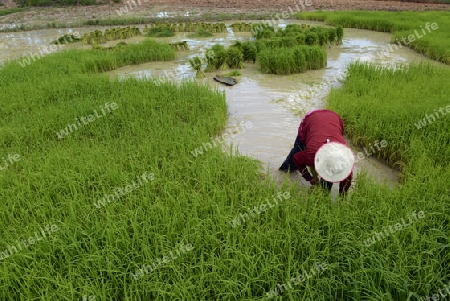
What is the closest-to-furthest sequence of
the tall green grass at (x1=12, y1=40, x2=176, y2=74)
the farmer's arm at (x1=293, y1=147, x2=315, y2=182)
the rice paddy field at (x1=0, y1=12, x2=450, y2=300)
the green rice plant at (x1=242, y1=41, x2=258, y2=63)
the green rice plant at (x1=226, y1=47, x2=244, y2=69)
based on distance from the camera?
the rice paddy field at (x1=0, y1=12, x2=450, y2=300) → the farmer's arm at (x1=293, y1=147, x2=315, y2=182) → the tall green grass at (x1=12, y1=40, x2=176, y2=74) → the green rice plant at (x1=226, y1=47, x2=244, y2=69) → the green rice plant at (x1=242, y1=41, x2=258, y2=63)

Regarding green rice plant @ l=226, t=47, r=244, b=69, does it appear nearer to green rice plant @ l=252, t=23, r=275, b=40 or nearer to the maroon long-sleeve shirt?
green rice plant @ l=252, t=23, r=275, b=40

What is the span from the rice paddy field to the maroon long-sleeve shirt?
0.68ft

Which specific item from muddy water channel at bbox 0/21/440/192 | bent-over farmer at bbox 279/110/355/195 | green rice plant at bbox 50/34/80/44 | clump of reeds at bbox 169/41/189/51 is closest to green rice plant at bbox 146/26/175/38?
muddy water channel at bbox 0/21/440/192

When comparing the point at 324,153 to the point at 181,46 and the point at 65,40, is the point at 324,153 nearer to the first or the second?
the point at 181,46

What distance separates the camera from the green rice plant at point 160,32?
13.3 metres

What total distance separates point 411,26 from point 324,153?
11.6m

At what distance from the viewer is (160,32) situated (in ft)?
44.4

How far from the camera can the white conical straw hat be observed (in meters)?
2.18

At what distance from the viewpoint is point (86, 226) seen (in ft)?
8.18

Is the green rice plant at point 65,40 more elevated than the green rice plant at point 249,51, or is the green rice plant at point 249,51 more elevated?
the green rice plant at point 65,40

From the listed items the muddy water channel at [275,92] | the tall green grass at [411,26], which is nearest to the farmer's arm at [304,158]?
the muddy water channel at [275,92]

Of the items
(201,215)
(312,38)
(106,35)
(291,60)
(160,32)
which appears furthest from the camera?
(160,32)

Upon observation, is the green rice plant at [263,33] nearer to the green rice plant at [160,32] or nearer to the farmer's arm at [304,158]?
the green rice plant at [160,32]

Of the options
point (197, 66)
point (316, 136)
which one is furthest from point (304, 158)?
point (197, 66)
